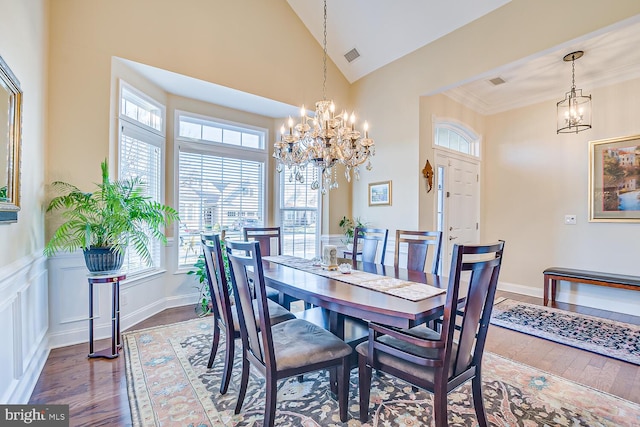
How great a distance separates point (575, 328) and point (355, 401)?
2897mm

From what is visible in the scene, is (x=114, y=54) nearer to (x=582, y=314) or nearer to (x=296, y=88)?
(x=296, y=88)

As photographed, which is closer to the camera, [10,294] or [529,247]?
[10,294]

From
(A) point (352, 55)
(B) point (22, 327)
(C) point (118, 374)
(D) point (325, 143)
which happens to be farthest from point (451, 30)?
(B) point (22, 327)

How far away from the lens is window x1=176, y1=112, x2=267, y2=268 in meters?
4.10

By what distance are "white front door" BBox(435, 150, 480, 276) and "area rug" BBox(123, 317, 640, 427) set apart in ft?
7.31

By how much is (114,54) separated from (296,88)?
87.5 inches

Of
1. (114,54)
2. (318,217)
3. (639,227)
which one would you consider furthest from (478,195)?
(114,54)

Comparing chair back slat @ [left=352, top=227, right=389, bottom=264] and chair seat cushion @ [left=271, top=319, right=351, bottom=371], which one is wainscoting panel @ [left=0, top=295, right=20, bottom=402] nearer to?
chair seat cushion @ [left=271, top=319, right=351, bottom=371]

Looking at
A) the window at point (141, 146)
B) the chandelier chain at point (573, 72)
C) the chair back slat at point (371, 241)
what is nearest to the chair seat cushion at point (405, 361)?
the chair back slat at point (371, 241)

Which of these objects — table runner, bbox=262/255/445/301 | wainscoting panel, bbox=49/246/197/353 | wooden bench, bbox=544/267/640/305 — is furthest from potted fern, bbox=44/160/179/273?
wooden bench, bbox=544/267/640/305

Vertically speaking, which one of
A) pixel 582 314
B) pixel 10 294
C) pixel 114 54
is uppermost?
pixel 114 54

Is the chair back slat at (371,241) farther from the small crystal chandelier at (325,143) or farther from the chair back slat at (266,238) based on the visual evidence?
the chair back slat at (266,238)

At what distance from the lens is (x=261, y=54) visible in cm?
409

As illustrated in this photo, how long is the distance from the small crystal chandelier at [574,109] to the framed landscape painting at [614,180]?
0.38m
